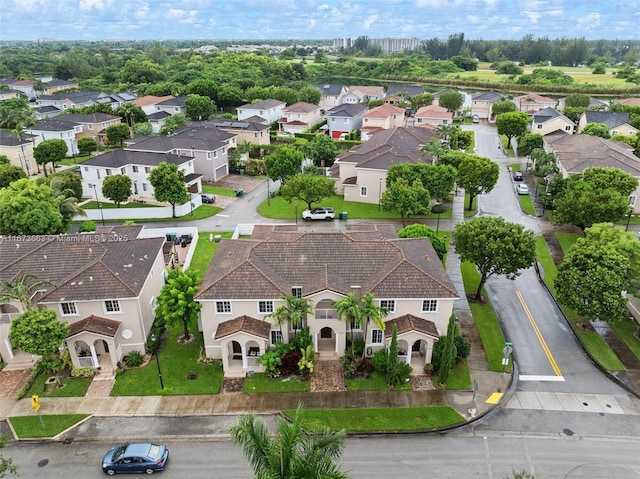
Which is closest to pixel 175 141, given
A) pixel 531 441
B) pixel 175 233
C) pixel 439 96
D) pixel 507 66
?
pixel 175 233

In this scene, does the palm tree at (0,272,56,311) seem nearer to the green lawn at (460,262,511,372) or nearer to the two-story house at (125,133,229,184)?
the green lawn at (460,262,511,372)

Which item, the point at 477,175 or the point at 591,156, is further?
the point at 591,156

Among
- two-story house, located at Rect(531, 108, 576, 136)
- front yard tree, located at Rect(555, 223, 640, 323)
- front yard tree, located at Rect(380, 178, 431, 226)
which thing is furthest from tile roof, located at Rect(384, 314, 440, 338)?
two-story house, located at Rect(531, 108, 576, 136)

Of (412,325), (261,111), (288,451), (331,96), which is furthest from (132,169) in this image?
(331,96)

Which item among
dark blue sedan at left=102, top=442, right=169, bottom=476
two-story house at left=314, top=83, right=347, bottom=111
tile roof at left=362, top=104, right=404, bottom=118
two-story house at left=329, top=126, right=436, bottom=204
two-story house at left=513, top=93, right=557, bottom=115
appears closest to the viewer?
dark blue sedan at left=102, top=442, right=169, bottom=476

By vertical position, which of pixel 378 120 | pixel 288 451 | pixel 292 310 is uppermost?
pixel 288 451

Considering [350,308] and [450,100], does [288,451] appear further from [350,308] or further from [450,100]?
[450,100]

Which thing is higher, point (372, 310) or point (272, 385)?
point (372, 310)
